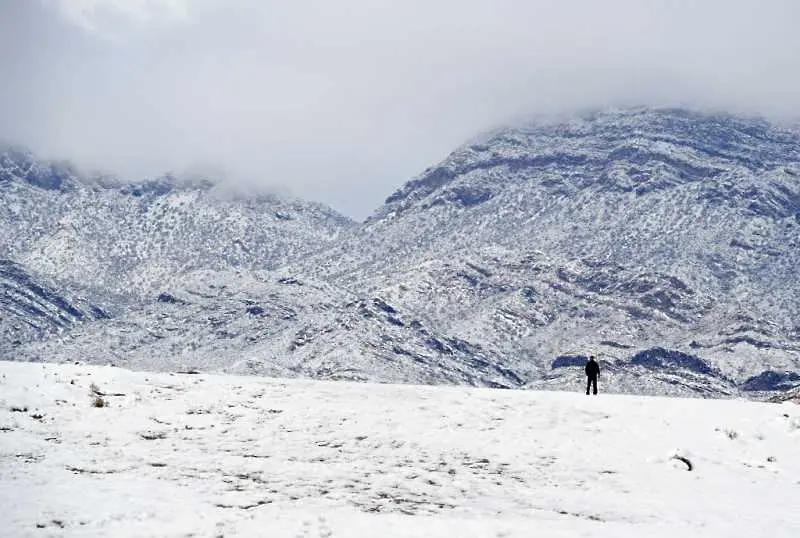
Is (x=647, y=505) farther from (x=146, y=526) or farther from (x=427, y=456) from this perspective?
(x=146, y=526)

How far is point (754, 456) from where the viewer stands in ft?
107

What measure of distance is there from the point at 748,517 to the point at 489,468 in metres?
7.61

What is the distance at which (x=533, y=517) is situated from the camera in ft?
82.7

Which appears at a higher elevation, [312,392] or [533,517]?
[312,392]

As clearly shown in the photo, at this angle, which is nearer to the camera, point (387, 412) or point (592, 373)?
point (387, 412)

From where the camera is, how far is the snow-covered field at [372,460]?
78.3 feet

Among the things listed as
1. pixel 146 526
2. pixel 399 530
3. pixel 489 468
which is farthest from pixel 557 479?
pixel 146 526

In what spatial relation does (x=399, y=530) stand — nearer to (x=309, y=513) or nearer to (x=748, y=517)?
(x=309, y=513)

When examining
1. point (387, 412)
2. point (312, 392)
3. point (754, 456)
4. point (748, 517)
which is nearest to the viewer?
point (748, 517)

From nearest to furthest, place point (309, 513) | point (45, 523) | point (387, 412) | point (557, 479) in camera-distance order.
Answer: point (45, 523) < point (309, 513) < point (557, 479) < point (387, 412)

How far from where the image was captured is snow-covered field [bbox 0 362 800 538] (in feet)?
78.3

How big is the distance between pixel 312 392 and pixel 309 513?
49.5 feet

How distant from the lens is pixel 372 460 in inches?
1177

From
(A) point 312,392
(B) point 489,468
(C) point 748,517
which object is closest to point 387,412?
(A) point 312,392
